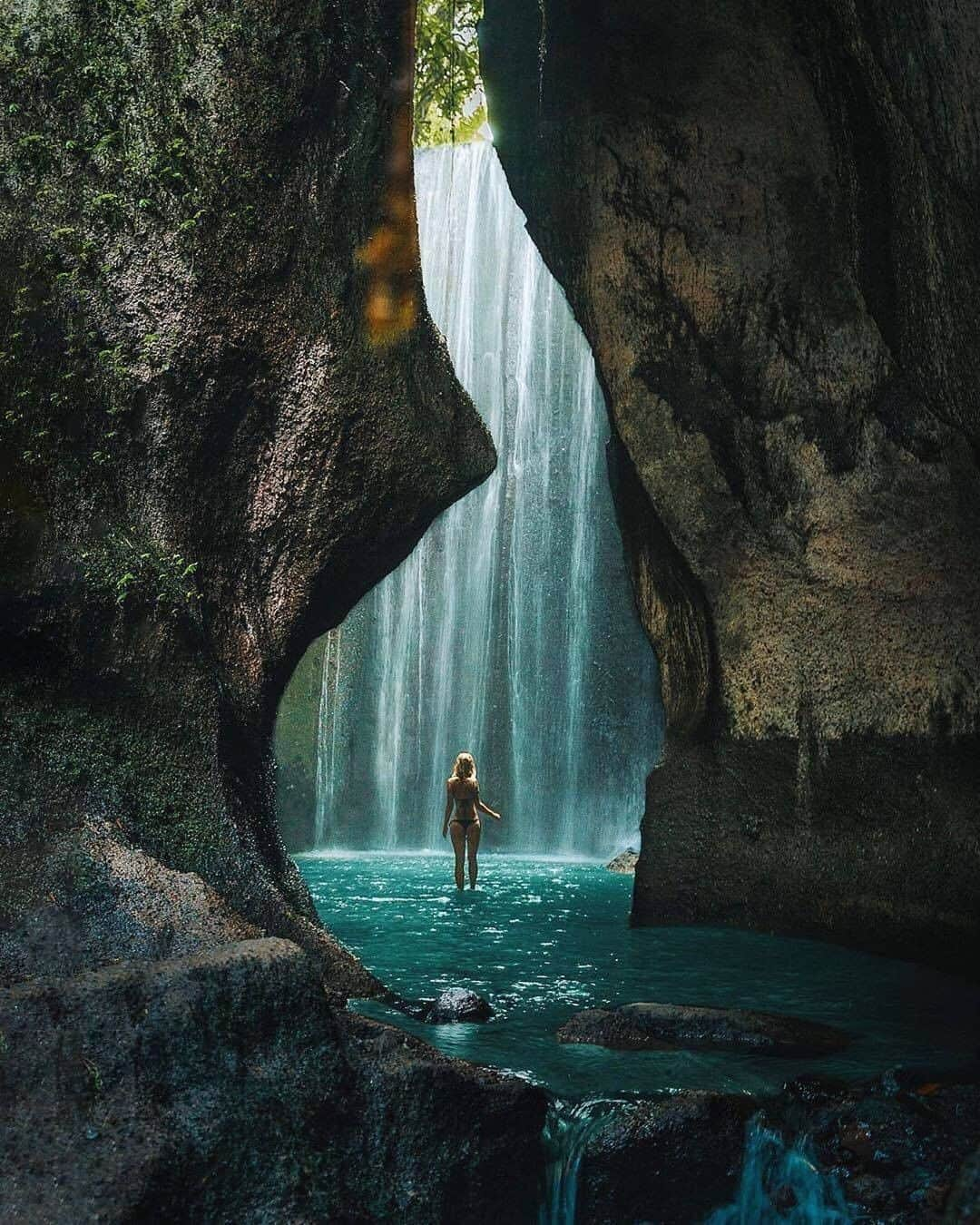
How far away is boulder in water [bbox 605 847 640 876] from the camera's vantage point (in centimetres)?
1520

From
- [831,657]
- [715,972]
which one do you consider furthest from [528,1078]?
[831,657]

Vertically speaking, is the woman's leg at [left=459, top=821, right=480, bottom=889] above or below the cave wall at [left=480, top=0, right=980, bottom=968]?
below

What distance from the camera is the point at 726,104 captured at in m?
8.55

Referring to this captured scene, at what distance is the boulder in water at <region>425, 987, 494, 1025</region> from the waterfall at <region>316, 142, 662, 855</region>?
12656 millimetres

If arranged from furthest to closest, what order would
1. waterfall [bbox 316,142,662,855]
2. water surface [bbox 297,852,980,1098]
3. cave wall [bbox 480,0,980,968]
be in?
waterfall [bbox 316,142,662,855]
cave wall [bbox 480,0,980,968]
water surface [bbox 297,852,980,1098]

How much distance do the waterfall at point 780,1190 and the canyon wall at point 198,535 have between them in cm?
84

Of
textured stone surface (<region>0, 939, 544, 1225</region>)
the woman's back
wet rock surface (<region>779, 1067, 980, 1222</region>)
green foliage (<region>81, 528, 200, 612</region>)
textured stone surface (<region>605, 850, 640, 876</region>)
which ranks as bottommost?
textured stone surface (<region>605, 850, 640, 876</region>)

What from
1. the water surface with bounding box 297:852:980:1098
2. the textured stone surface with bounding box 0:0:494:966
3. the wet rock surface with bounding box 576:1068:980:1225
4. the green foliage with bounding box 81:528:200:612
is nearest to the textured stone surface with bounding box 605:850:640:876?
the water surface with bounding box 297:852:980:1098

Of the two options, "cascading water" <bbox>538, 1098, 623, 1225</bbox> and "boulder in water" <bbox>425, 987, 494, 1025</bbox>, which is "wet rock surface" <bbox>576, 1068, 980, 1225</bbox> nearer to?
"cascading water" <bbox>538, 1098, 623, 1225</bbox>

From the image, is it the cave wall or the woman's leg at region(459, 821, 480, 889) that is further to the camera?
the woman's leg at region(459, 821, 480, 889)

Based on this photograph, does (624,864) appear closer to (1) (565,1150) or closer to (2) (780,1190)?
(2) (780,1190)

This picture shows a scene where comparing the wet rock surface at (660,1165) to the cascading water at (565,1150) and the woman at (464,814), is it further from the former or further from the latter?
the woman at (464,814)

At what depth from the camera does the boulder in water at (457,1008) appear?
5504 mm

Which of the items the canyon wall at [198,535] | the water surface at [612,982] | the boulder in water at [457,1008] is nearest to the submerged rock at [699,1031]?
the water surface at [612,982]
